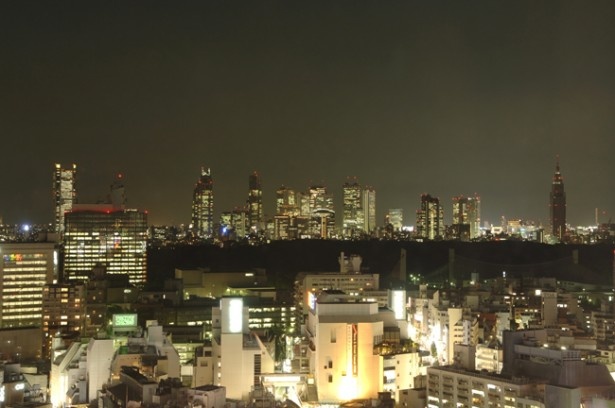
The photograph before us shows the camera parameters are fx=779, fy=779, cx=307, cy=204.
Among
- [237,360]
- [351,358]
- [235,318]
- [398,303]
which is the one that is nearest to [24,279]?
[398,303]

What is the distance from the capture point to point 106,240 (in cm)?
2067

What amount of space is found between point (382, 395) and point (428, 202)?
88.4 ft

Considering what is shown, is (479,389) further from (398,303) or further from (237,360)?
(398,303)

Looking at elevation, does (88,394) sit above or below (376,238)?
below

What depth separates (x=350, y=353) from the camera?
26.1 ft

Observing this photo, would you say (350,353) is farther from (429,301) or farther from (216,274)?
(216,274)

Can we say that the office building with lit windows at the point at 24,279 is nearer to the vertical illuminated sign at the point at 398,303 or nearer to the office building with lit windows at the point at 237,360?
the vertical illuminated sign at the point at 398,303

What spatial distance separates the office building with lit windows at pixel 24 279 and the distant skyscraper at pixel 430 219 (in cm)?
1951

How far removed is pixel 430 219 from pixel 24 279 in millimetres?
20966

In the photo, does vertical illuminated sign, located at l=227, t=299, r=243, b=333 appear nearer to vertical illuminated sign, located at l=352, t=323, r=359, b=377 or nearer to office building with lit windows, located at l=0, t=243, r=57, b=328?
vertical illuminated sign, located at l=352, t=323, r=359, b=377

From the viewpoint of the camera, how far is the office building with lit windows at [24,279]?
15.0m

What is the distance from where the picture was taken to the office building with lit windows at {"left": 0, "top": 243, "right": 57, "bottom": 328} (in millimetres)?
15000

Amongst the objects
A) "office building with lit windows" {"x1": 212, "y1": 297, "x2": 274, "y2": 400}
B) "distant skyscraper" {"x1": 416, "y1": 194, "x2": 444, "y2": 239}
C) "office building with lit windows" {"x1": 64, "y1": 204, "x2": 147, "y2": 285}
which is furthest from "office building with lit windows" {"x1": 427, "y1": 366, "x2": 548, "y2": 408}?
"distant skyscraper" {"x1": 416, "y1": 194, "x2": 444, "y2": 239}

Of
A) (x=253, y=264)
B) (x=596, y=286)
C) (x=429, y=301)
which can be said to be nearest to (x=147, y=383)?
(x=429, y=301)
